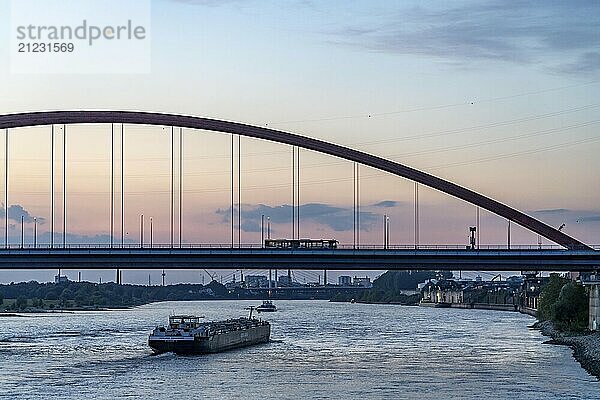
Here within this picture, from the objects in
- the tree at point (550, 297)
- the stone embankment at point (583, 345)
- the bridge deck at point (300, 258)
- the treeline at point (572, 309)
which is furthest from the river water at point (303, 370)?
the tree at point (550, 297)

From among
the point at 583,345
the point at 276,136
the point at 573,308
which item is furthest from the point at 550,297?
the point at 276,136

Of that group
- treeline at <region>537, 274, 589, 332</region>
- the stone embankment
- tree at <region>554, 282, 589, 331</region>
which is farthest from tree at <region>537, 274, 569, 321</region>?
tree at <region>554, 282, 589, 331</region>

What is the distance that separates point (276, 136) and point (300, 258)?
8923 millimetres

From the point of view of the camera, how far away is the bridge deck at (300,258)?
65.1 m

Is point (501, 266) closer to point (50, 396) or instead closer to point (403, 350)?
point (403, 350)

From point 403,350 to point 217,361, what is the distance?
45.6 feet

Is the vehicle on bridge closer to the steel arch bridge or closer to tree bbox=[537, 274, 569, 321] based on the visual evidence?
the steel arch bridge

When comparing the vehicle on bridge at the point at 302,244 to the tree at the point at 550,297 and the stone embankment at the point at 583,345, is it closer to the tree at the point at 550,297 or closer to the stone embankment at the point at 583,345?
the stone embankment at the point at 583,345

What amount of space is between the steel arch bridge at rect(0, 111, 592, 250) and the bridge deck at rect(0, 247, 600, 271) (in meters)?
5.20

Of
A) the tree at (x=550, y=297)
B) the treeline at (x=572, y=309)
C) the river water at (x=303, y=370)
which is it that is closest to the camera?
the river water at (x=303, y=370)

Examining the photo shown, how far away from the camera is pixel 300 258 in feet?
Answer: 216

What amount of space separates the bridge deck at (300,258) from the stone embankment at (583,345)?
4883 millimetres

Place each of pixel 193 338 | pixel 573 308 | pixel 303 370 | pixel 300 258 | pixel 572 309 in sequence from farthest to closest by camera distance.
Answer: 1. pixel 572 309
2. pixel 573 308
3. pixel 193 338
4. pixel 300 258
5. pixel 303 370

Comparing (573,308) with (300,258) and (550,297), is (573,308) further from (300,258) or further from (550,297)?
(300,258)
